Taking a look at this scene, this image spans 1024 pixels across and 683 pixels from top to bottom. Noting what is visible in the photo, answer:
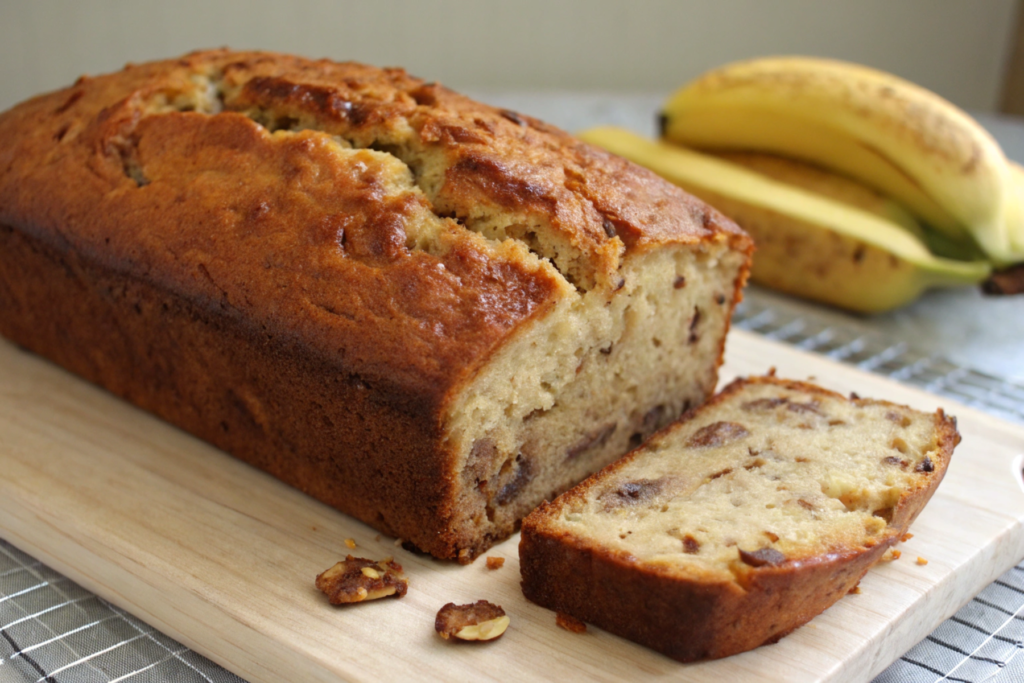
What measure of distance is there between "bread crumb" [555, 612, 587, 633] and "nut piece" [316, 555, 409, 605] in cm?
32

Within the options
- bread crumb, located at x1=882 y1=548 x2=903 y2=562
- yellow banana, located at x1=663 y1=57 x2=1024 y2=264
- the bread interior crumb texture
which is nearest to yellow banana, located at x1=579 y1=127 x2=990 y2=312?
yellow banana, located at x1=663 y1=57 x2=1024 y2=264

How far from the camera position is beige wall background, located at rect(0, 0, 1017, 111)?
184 inches

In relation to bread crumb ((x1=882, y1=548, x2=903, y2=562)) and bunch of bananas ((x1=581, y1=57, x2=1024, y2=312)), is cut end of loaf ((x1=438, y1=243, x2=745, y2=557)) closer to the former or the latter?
bread crumb ((x1=882, y1=548, x2=903, y2=562))

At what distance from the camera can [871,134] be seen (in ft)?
12.1

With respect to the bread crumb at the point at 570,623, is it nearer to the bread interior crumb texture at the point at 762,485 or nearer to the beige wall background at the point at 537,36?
the bread interior crumb texture at the point at 762,485

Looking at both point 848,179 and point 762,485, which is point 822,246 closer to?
point 848,179

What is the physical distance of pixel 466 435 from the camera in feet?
6.49

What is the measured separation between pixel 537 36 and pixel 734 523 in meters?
4.78

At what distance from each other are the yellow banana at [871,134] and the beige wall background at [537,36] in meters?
1.96

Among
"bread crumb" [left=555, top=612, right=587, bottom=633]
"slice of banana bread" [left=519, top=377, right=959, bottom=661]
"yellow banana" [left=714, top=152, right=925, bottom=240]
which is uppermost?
"yellow banana" [left=714, top=152, right=925, bottom=240]

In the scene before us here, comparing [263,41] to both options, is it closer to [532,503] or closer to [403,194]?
[403,194]

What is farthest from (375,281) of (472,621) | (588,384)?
(472,621)

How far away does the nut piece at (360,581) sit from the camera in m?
1.91

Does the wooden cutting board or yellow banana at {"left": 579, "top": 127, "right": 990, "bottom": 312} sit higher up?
yellow banana at {"left": 579, "top": 127, "right": 990, "bottom": 312}
